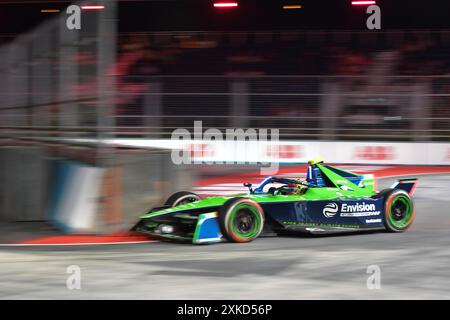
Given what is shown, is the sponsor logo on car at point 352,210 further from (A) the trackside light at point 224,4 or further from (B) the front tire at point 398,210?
(A) the trackside light at point 224,4

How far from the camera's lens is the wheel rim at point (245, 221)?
346 inches

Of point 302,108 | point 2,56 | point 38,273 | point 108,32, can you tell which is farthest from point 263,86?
point 38,273

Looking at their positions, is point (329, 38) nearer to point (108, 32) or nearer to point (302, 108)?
point (302, 108)

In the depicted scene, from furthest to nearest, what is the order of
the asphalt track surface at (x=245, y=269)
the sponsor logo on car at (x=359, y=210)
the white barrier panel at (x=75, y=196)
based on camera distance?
the white barrier panel at (x=75, y=196) < the sponsor logo on car at (x=359, y=210) < the asphalt track surface at (x=245, y=269)

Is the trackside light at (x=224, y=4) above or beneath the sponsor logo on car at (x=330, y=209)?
above

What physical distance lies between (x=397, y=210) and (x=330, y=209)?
119 cm

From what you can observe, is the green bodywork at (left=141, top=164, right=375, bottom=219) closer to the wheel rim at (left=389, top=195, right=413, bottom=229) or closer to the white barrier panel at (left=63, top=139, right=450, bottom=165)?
the wheel rim at (left=389, top=195, right=413, bottom=229)

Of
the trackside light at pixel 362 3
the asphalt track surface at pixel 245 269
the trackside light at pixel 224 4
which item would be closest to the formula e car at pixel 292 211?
the asphalt track surface at pixel 245 269

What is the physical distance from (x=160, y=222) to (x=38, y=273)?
2210 millimetres

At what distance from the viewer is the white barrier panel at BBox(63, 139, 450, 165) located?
58.4 feet

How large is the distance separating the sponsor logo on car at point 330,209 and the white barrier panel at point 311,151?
8590mm

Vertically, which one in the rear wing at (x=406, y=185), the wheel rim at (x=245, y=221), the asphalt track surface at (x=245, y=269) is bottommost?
the asphalt track surface at (x=245, y=269)

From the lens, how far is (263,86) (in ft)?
61.7

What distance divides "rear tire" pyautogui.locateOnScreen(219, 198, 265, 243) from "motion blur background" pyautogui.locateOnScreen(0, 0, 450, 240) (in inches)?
75.5
